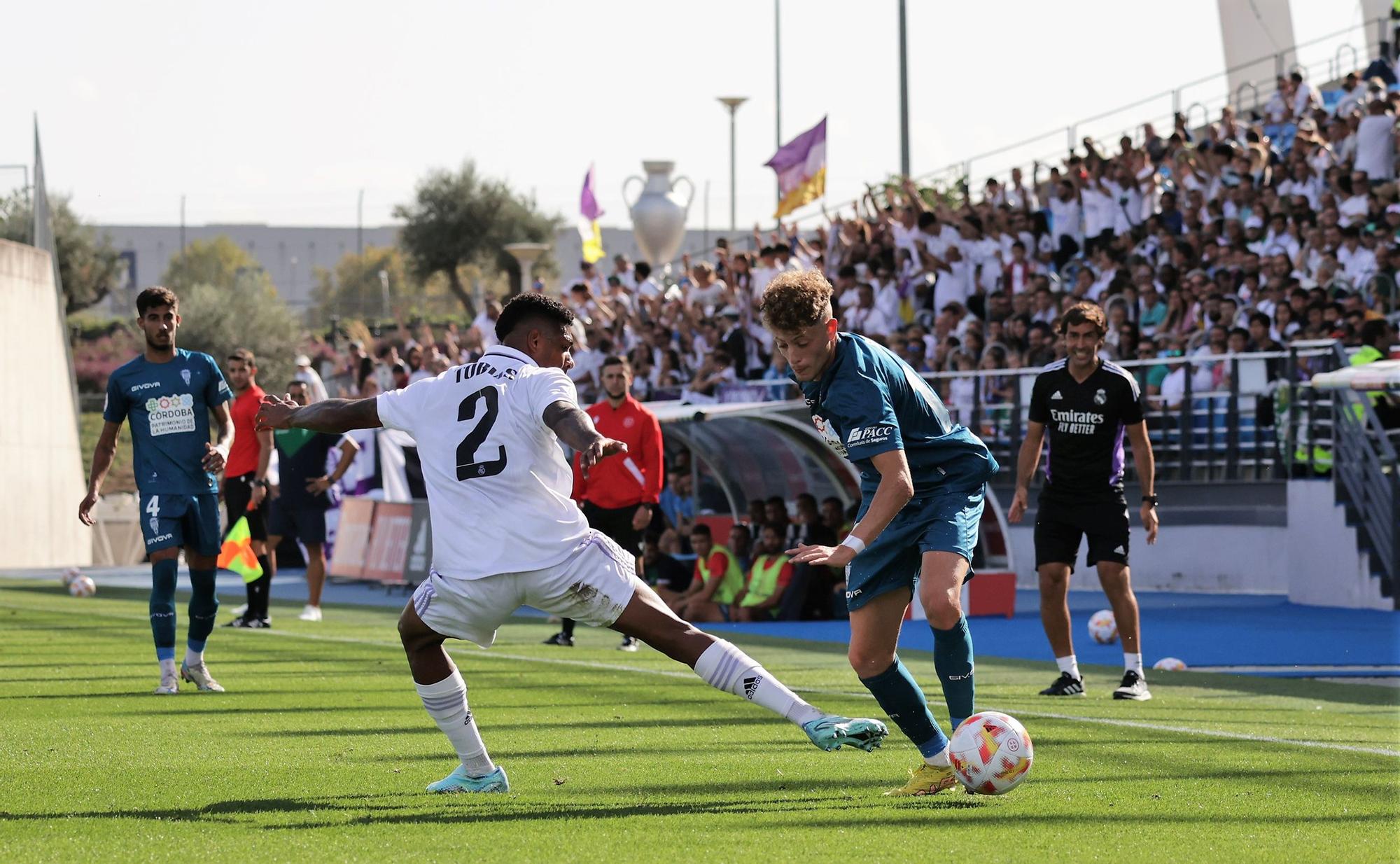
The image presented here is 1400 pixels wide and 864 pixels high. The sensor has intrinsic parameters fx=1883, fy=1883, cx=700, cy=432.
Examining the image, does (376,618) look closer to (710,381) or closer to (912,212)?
(710,381)

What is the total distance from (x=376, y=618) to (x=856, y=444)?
1301 cm

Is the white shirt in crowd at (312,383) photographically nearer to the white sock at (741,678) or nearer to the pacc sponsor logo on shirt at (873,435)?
the white sock at (741,678)

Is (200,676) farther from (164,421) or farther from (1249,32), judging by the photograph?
(1249,32)

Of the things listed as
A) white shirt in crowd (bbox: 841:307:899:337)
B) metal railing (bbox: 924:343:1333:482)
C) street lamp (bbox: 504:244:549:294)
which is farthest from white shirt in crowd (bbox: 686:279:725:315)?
metal railing (bbox: 924:343:1333:482)

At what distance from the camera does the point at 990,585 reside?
18.9m

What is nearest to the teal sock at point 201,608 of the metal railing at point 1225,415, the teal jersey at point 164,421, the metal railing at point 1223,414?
the teal jersey at point 164,421

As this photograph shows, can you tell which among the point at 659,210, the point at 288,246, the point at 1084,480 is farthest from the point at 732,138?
the point at 288,246

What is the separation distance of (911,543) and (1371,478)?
12547mm

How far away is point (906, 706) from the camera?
686 centimetres

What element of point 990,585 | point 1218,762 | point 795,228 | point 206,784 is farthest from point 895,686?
point 795,228

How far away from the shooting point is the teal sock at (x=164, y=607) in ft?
35.3

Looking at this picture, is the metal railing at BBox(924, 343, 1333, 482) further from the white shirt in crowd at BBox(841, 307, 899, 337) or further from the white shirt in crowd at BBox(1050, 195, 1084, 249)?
the white shirt in crowd at BBox(1050, 195, 1084, 249)

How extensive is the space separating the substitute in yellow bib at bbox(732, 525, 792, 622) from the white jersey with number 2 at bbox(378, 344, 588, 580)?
11.7 m

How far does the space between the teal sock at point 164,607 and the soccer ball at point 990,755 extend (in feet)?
18.5
